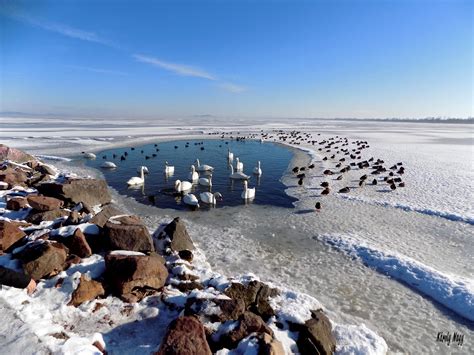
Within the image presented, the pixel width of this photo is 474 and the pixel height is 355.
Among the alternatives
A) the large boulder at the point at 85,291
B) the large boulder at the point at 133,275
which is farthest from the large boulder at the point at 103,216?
the large boulder at the point at 85,291

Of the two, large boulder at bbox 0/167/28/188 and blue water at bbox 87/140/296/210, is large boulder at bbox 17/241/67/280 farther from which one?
large boulder at bbox 0/167/28/188

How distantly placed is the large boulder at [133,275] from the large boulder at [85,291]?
261 mm

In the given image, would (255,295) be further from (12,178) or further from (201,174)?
(201,174)

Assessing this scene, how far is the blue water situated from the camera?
15.1 m

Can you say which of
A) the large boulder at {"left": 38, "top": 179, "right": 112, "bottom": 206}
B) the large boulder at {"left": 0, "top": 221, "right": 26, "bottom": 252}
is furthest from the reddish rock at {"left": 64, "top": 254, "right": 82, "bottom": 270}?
the large boulder at {"left": 38, "top": 179, "right": 112, "bottom": 206}

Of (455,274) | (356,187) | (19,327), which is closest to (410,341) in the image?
(455,274)

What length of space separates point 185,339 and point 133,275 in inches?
82.4

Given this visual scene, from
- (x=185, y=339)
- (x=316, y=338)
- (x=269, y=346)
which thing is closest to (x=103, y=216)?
(x=185, y=339)

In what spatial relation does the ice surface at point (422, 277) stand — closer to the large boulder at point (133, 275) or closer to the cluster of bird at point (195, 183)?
the large boulder at point (133, 275)

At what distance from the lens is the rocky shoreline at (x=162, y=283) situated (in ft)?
16.9

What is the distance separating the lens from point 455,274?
329 inches

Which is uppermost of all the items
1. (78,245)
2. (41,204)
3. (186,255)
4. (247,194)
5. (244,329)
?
(41,204)

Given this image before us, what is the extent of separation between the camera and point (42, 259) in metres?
6.70

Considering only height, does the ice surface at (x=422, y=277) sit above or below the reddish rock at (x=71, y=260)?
below
